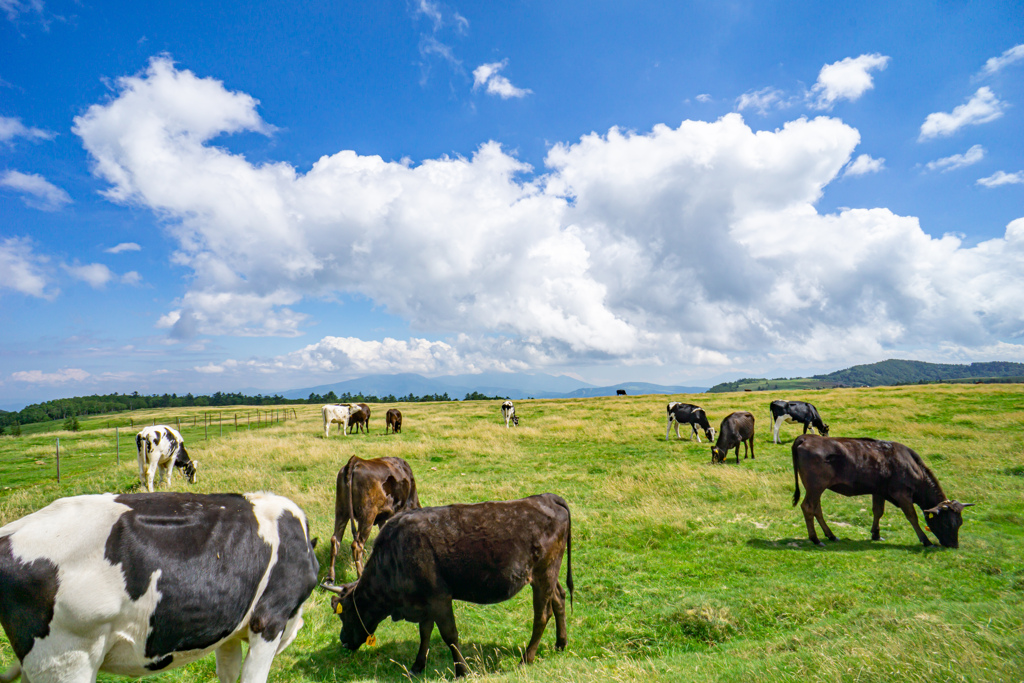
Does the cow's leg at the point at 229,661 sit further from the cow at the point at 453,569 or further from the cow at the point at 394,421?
the cow at the point at 394,421

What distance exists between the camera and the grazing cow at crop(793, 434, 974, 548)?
33.6 ft

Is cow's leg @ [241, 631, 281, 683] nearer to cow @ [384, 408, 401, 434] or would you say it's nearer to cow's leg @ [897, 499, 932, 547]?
cow's leg @ [897, 499, 932, 547]

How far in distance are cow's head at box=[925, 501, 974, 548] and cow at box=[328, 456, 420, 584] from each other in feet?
37.0

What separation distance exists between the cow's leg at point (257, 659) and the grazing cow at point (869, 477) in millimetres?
10750

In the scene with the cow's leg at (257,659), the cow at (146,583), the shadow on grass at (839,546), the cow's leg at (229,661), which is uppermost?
the cow at (146,583)

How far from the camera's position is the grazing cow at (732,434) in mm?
19375

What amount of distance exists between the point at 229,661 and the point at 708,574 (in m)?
7.88

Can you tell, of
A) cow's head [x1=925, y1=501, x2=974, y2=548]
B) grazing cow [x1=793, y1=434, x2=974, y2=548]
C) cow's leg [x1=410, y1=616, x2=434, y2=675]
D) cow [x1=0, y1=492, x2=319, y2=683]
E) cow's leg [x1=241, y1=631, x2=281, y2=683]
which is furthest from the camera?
grazing cow [x1=793, y1=434, x2=974, y2=548]

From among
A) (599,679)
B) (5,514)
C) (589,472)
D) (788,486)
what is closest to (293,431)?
(5,514)

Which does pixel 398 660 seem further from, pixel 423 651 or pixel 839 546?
pixel 839 546

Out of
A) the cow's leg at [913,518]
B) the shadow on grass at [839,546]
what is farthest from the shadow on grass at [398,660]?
the cow's leg at [913,518]

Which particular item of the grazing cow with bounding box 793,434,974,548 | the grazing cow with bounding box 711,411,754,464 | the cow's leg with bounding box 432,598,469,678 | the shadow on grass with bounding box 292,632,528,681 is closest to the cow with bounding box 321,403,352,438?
the grazing cow with bounding box 711,411,754,464

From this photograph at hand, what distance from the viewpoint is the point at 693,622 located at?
268 inches

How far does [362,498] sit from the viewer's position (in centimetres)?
945
